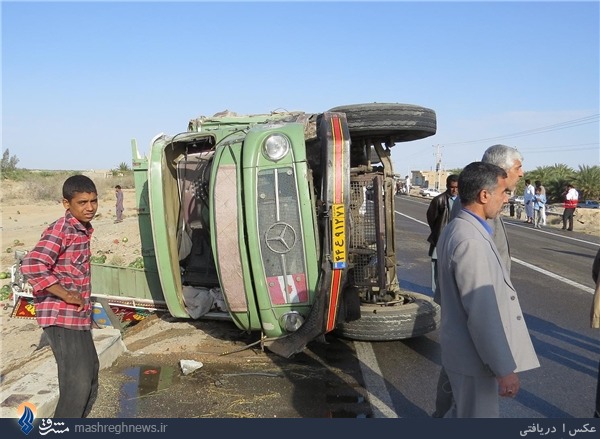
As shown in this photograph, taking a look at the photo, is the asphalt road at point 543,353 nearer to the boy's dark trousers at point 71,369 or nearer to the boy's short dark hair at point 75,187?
the boy's dark trousers at point 71,369

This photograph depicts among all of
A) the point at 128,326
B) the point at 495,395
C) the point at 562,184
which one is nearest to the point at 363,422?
the point at 495,395

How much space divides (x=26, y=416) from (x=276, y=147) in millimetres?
2811

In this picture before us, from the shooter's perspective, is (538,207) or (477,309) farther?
(538,207)

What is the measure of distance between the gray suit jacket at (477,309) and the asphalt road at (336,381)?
158 cm

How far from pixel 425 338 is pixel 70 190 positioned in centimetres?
416

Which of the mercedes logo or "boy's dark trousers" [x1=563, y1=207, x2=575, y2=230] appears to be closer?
the mercedes logo

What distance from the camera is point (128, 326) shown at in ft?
23.3

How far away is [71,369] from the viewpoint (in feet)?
11.8

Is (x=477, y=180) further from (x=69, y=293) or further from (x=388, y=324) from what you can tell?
(x=388, y=324)

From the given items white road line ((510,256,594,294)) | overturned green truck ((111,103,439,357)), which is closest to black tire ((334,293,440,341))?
overturned green truck ((111,103,439,357))

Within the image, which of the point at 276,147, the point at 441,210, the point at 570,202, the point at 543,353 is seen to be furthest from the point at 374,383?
the point at 570,202

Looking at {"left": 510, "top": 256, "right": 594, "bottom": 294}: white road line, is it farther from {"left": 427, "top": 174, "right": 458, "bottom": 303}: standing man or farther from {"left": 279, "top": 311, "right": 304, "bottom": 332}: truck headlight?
{"left": 279, "top": 311, "right": 304, "bottom": 332}: truck headlight

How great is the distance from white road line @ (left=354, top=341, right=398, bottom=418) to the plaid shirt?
88.4 inches

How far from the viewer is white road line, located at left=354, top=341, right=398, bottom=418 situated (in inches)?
171
